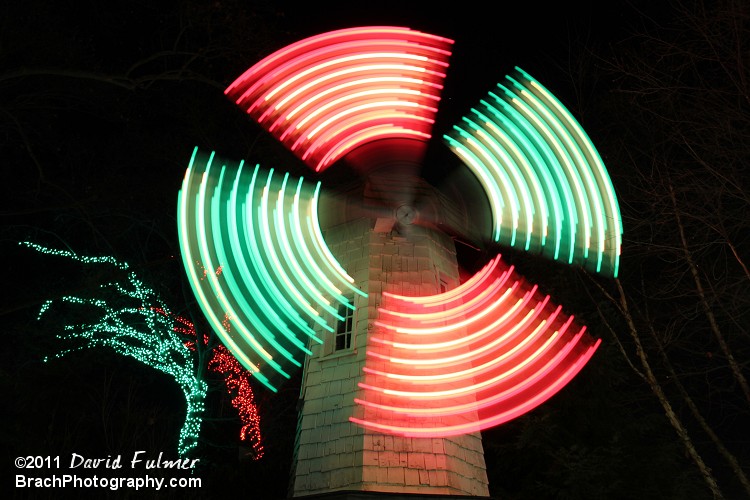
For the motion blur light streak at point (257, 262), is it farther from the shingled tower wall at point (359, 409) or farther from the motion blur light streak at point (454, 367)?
the motion blur light streak at point (454, 367)

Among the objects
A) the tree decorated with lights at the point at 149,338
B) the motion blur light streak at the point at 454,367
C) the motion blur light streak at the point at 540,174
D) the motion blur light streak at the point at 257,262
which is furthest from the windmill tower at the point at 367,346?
the tree decorated with lights at the point at 149,338

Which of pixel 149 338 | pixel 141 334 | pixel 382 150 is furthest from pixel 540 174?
pixel 149 338

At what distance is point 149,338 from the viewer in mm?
18484

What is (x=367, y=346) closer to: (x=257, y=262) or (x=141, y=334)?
(x=257, y=262)

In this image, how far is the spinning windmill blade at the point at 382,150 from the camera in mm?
8593

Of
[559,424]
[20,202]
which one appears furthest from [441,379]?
[20,202]

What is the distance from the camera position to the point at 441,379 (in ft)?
27.6

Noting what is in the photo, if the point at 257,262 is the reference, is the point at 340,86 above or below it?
above

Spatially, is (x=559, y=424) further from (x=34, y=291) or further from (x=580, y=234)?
(x=34, y=291)

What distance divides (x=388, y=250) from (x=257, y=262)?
255 centimetres

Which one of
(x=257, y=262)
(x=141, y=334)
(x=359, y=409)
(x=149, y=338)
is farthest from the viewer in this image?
(x=149, y=338)

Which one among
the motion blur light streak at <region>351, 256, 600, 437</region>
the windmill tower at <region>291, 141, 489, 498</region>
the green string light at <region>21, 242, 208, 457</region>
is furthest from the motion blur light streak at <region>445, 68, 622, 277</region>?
the green string light at <region>21, 242, 208, 457</region>

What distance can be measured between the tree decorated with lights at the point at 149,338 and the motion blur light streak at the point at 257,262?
8490 millimetres

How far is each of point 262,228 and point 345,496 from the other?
3.60 meters
